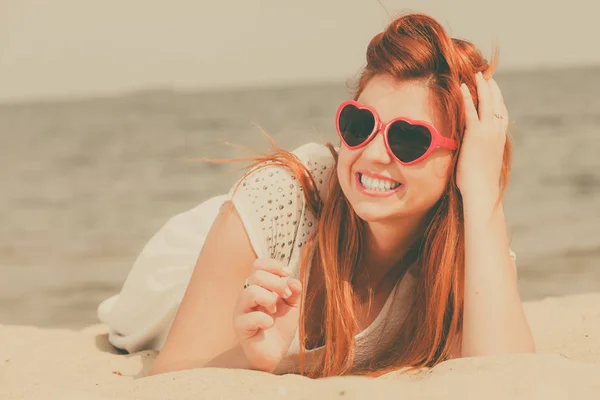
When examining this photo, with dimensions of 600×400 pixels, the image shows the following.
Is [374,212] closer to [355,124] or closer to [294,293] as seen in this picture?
[355,124]

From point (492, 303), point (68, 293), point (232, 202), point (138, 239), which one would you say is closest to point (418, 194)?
point (492, 303)

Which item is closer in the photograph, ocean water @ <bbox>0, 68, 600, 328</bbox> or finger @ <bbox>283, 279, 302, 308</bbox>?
finger @ <bbox>283, 279, 302, 308</bbox>

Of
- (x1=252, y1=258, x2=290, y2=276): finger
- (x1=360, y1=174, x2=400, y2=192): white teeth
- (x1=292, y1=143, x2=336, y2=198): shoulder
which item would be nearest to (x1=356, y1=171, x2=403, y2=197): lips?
(x1=360, y1=174, x2=400, y2=192): white teeth

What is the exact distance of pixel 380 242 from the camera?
335cm

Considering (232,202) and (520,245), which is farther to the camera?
(520,245)

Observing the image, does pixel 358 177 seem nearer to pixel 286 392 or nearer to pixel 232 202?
pixel 232 202

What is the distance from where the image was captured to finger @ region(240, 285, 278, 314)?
2.81 metres

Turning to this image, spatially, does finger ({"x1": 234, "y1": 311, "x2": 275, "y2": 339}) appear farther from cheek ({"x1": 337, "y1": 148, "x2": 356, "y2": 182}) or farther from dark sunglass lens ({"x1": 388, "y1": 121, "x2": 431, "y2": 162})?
dark sunglass lens ({"x1": 388, "y1": 121, "x2": 431, "y2": 162})

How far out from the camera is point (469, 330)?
10.3 feet

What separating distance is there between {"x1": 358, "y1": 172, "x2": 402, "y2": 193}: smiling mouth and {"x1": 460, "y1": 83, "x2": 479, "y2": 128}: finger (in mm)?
377

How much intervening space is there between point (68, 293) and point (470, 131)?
4765mm

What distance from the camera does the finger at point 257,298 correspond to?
2809 millimetres

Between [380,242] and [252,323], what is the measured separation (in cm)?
75

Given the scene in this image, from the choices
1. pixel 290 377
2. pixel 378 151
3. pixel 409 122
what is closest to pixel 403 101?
pixel 409 122
